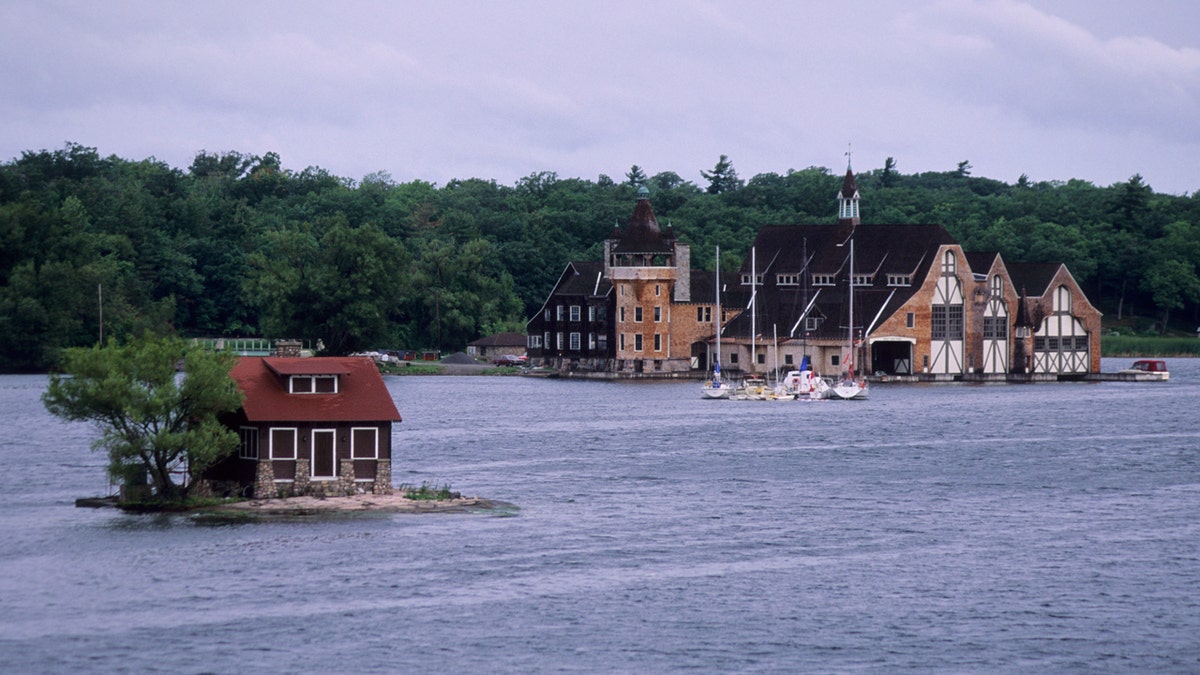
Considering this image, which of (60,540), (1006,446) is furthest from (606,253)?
(60,540)

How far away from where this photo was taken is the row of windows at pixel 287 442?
58.1 meters

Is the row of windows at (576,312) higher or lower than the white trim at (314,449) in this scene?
higher

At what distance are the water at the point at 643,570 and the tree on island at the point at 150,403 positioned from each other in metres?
2.21

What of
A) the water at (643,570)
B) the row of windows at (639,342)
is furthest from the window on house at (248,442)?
the row of windows at (639,342)

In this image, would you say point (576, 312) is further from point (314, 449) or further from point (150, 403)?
point (150, 403)

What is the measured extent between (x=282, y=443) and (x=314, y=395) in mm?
2533

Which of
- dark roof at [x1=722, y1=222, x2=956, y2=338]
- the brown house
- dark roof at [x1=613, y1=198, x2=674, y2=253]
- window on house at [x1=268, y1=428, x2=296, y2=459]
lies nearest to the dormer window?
the brown house

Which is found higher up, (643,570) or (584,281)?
(584,281)

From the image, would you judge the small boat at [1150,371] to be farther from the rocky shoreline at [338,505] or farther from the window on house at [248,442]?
the window on house at [248,442]

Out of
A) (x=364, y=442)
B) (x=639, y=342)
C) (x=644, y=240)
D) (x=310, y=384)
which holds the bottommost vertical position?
(x=364, y=442)

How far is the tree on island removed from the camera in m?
56.9

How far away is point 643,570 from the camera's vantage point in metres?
53.9

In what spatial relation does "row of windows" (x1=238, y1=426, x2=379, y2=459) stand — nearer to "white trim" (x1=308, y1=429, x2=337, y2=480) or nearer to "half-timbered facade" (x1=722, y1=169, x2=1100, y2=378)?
"white trim" (x1=308, y1=429, x2=337, y2=480)

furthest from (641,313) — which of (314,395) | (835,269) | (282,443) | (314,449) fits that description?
(282,443)
